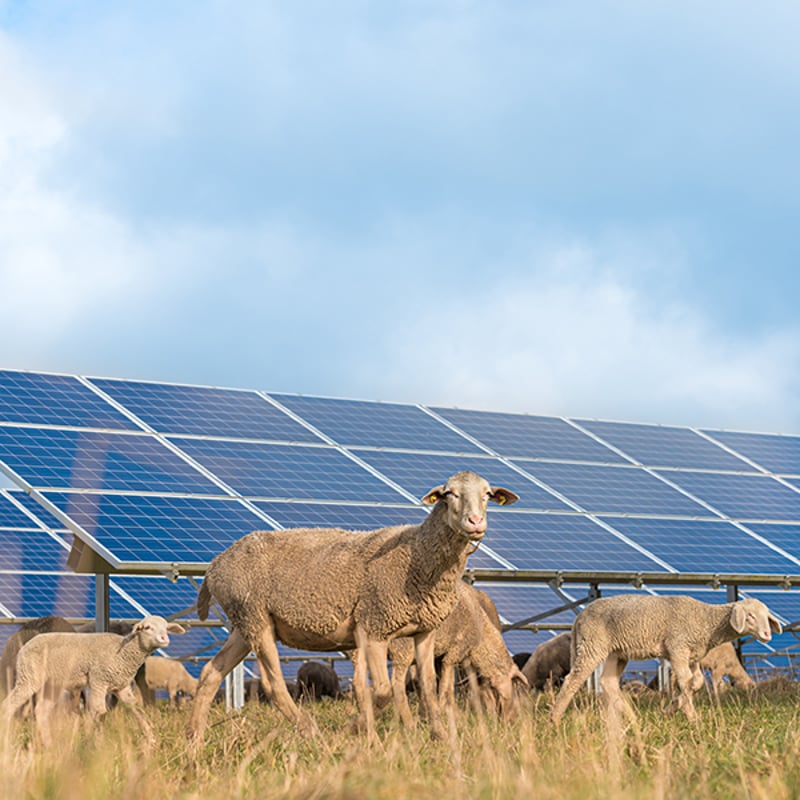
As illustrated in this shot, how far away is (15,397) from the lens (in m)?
20.9

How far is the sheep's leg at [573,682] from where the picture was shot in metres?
14.0

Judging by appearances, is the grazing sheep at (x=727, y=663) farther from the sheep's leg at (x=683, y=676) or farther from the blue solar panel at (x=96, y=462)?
the blue solar panel at (x=96, y=462)

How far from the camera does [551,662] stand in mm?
22797

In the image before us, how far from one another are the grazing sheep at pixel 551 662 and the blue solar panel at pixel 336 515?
4379mm

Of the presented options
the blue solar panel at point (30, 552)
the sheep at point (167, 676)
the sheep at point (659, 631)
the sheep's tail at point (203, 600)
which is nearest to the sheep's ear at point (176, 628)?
the sheep's tail at point (203, 600)

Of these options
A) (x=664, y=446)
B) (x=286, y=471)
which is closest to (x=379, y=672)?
(x=286, y=471)

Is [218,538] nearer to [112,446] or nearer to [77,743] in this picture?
[112,446]

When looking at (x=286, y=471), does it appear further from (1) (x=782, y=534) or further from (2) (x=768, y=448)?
(2) (x=768, y=448)

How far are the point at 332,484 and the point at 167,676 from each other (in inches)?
232

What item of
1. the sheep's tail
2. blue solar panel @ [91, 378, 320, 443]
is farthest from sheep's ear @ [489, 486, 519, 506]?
blue solar panel @ [91, 378, 320, 443]

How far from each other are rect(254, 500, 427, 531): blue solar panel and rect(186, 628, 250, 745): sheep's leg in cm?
594

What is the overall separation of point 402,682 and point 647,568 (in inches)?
362

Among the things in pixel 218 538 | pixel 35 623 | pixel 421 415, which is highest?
pixel 421 415

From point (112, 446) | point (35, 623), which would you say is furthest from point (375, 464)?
point (35, 623)
